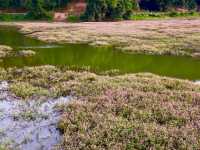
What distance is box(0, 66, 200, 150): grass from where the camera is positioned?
48.6 feet

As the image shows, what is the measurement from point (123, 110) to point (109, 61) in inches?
706

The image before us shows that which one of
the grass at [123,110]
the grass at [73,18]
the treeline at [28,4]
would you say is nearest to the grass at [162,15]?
the grass at [73,18]

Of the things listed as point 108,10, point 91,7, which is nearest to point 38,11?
point 91,7

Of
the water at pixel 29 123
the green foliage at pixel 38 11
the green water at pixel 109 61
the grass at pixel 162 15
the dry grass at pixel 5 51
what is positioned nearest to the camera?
the water at pixel 29 123

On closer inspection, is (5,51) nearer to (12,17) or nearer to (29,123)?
(29,123)

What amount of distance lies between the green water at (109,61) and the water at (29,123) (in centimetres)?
1081

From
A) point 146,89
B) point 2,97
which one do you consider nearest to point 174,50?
point 146,89

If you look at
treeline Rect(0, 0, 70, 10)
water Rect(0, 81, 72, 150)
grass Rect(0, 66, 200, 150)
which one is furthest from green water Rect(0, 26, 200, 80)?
treeline Rect(0, 0, 70, 10)

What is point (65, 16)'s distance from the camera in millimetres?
98250

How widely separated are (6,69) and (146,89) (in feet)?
41.2

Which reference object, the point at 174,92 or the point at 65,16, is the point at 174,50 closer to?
the point at 174,92

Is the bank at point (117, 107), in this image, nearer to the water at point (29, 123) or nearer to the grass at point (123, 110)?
the grass at point (123, 110)

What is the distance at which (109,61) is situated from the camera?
3597 centimetres

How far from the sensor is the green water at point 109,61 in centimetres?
3119
